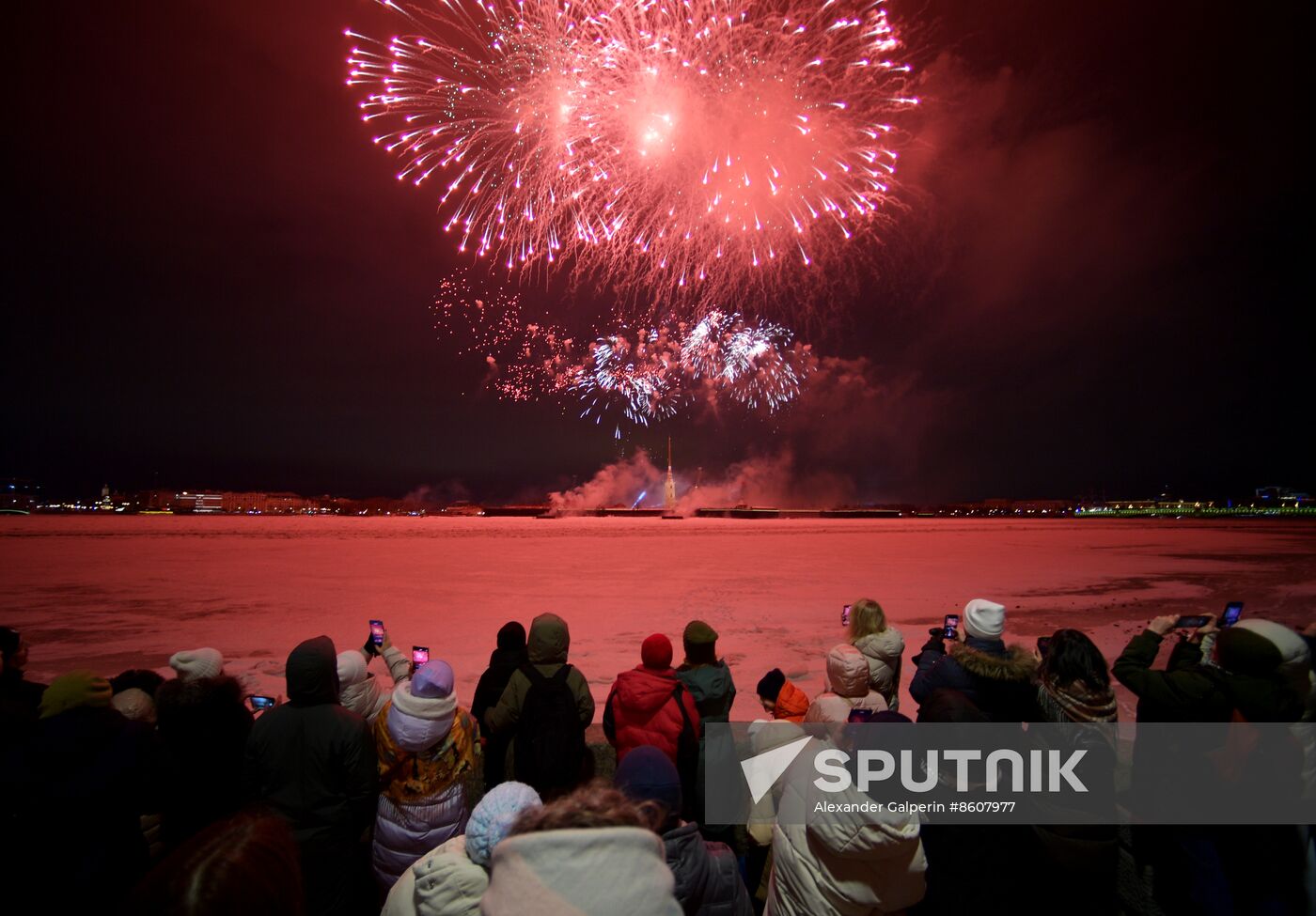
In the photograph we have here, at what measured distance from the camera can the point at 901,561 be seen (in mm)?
25938

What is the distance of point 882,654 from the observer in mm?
5230

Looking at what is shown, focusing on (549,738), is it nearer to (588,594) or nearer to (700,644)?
(700,644)

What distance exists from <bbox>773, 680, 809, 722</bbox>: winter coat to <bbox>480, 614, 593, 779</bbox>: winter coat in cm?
118

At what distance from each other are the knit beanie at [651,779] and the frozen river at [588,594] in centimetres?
494

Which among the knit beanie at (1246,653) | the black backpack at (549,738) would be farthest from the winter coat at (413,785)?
the knit beanie at (1246,653)

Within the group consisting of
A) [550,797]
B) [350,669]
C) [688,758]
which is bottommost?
[550,797]

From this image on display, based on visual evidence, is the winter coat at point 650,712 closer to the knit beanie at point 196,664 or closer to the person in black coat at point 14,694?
the knit beanie at point 196,664

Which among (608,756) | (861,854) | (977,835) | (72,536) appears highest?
(861,854)

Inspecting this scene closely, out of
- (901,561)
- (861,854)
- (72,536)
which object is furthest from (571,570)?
(72,536)

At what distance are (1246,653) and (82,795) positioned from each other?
5.54 meters

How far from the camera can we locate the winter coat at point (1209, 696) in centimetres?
317

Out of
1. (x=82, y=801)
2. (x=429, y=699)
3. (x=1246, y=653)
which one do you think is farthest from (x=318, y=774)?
(x=1246, y=653)

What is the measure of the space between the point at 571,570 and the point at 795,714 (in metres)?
19.5

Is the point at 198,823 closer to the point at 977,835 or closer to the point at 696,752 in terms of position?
the point at 696,752
